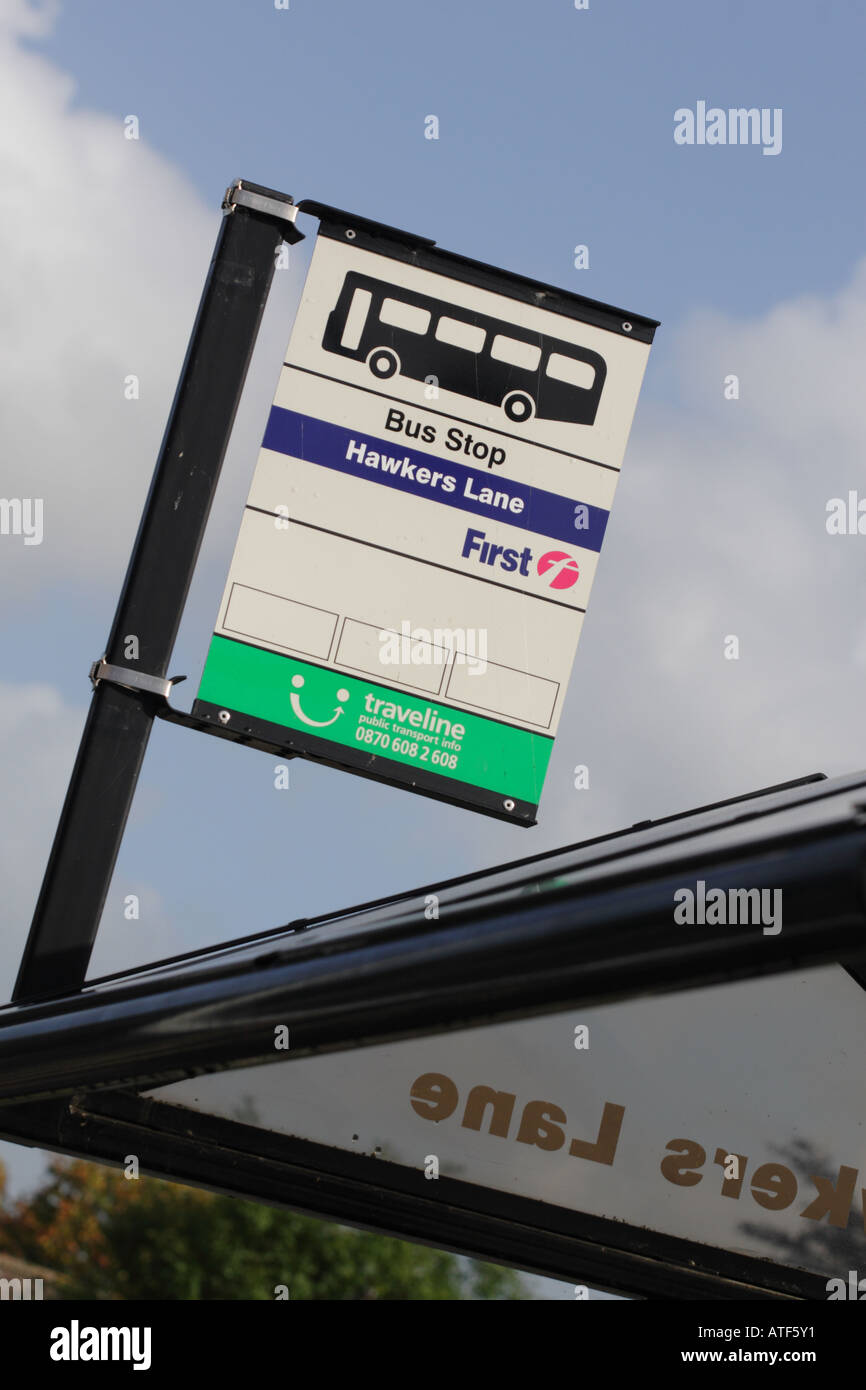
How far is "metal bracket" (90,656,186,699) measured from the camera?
19.5ft

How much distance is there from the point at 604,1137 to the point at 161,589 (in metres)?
2.95

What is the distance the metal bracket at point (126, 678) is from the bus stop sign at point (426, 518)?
617 mm

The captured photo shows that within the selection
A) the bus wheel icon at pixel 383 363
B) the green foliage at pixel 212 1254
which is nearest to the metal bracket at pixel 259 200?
the bus wheel icon at pixel 383 363

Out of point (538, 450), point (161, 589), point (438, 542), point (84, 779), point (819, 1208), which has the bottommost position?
point (819, 1208)

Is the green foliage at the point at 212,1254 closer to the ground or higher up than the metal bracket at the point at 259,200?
closer to the ground

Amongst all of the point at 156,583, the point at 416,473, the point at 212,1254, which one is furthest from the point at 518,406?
the point at 212,1254

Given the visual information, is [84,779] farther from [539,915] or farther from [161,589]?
[539,915]

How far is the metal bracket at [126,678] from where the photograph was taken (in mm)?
5938

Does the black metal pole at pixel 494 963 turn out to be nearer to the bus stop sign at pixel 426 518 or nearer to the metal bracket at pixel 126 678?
the metal bracket at pixel 126 678

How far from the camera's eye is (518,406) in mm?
7016

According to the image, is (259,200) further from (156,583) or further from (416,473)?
(156,583)

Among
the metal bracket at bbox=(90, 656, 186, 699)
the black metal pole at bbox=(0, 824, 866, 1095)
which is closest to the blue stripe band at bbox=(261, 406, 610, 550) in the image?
the metal bracket at bbox=(90, 656, 186, 699)
